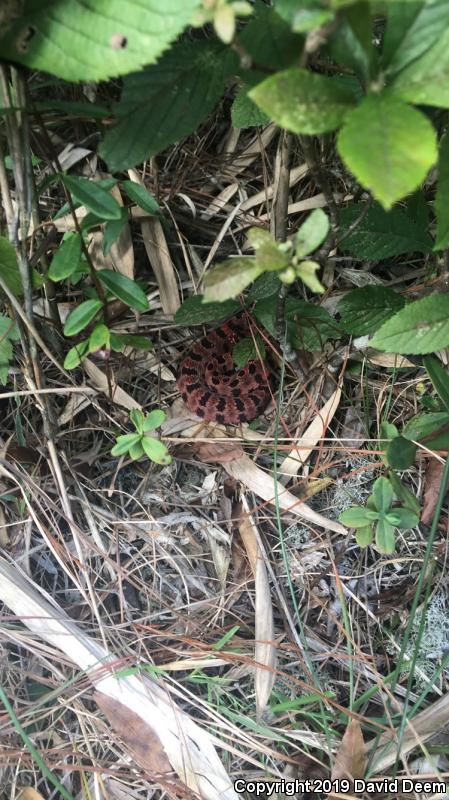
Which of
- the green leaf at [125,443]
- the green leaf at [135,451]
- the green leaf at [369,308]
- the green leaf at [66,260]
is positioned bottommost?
the green leaf at [135,451]

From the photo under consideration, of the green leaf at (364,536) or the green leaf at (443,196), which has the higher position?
the green leaf at (443,196)

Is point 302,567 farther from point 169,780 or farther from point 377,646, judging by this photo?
point 169,780

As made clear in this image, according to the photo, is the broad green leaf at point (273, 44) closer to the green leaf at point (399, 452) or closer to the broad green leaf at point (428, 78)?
the broad green leaf at point (428, 78)

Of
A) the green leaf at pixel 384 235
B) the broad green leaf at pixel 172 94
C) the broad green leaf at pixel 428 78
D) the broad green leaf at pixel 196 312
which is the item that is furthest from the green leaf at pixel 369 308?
the broad green leaf at pixel 428 78

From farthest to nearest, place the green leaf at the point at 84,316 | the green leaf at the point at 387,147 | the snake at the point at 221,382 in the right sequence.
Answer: the snake at the point at 221,382, the green leaf at the point at 84,316, the green leaf at the point at 387,147

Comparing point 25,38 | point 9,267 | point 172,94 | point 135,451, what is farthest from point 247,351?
point 25,38

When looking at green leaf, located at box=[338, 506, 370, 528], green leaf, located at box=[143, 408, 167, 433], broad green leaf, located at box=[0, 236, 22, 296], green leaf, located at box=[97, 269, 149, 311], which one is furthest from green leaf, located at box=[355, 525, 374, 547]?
Result: broad green leaf, located at box=[0, 236, 22, 296]

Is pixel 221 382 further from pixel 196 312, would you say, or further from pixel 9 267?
pixel 9 267
